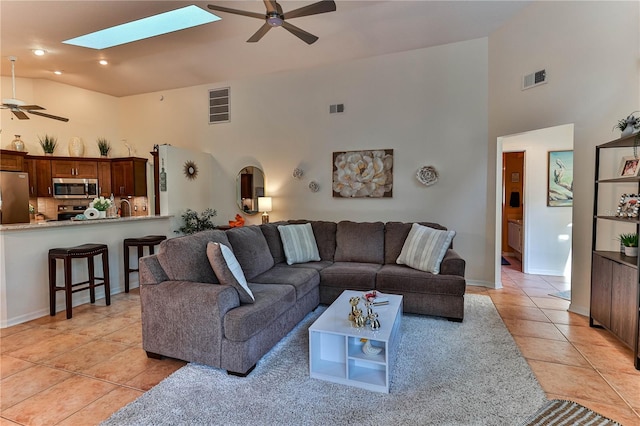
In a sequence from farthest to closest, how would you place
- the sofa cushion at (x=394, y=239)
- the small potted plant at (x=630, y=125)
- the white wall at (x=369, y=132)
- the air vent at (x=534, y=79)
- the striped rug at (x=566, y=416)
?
the white wall at (x=369, y=132) → the sofa cushion at (x=394, y=239) → the air vent at (x=534, y=79) → the small potted plant at (x=630, y=125) → the striped rug at (x=566, y=416)

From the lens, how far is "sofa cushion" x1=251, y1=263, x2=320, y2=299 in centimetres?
Result: 308

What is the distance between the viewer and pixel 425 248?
11.6 ft

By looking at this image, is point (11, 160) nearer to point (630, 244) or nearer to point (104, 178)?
point (104, 178)

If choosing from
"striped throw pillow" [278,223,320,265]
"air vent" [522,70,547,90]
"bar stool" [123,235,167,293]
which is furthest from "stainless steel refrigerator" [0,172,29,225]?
"air vent" [522,70,547,90]

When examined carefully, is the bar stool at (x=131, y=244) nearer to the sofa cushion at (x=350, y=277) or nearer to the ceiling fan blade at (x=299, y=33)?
the sofa cushion at (x=350, y=277)

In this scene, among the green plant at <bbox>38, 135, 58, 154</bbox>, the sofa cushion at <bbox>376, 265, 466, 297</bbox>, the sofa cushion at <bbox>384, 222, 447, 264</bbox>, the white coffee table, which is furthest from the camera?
the green plant at <bbox>38, 135, 58, 154</bbox>

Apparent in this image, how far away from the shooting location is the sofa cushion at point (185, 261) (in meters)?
2.54

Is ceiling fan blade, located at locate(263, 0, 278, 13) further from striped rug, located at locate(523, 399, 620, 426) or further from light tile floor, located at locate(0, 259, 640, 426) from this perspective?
striped rug, located at locate(523, 399, 620, 426)

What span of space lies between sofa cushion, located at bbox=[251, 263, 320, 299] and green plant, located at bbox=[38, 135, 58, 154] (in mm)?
5445

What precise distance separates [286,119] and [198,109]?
195 centimetres

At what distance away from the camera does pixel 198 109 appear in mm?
6156

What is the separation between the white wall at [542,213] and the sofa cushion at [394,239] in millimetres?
2172

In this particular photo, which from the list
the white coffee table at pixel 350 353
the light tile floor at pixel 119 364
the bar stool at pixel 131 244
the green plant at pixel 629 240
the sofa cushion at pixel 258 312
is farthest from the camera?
the bar stool at pixel 131 244

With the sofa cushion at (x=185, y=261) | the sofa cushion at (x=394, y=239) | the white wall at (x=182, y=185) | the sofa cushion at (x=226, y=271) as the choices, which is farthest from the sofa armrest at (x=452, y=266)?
the white wall at (x=182, y=185)
